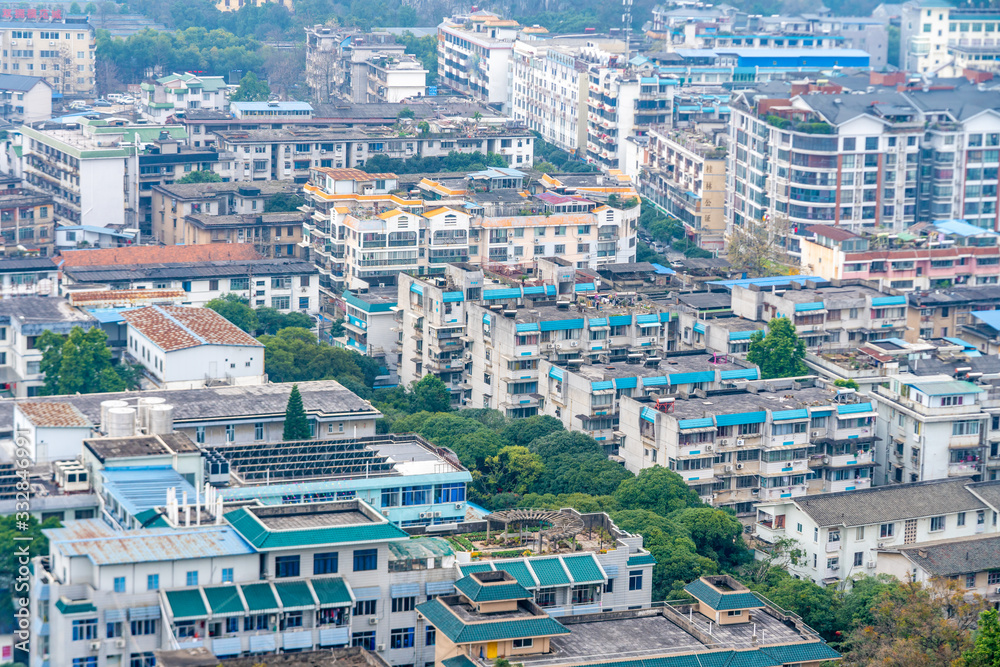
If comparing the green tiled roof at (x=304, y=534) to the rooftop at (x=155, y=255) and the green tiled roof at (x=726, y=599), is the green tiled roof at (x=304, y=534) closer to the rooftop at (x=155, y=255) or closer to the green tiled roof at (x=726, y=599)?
the green tiled roof at (x=726, y=599)

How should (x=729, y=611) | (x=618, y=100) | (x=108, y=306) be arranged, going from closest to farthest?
1. (x=729, y=611)
2. (x=108, y=306)
3. (x=618, y=100)

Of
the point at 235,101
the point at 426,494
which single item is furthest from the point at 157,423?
the point at 235,101

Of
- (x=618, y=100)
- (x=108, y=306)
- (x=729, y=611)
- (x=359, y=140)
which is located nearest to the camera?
(x=729, y=611)

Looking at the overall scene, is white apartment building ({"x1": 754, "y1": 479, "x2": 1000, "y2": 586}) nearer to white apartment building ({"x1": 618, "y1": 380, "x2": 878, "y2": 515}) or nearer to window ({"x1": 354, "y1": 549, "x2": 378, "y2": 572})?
white apartment building ({"x1": 618, "y1": 380, "x2": 878, "y2": 515})

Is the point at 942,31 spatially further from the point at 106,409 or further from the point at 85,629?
the point at 85,629

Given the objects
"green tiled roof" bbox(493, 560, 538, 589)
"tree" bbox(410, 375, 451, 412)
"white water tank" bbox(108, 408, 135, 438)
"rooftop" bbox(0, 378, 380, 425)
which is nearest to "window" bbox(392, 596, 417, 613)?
"green tiled roof" bbox(493, 560, 538, 589)

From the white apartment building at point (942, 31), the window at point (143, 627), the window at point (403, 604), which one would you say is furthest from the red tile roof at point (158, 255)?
the white apartment building at point (942, 31)

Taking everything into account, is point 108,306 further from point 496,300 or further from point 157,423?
point 157,423
